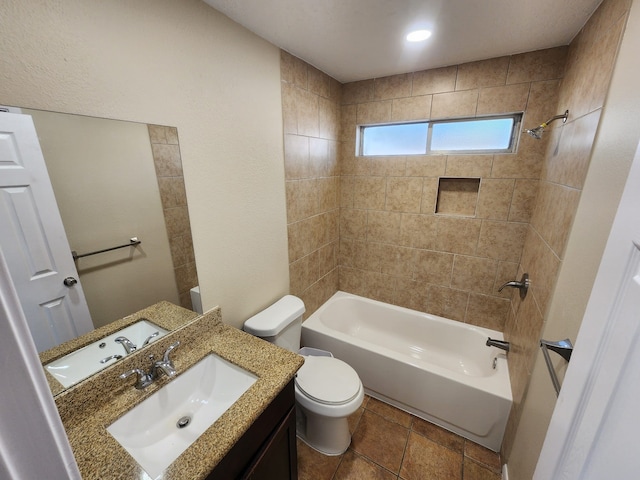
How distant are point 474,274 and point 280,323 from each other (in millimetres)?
1602

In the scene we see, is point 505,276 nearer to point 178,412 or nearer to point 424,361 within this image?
point 424,361

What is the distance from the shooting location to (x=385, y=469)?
1552 mm

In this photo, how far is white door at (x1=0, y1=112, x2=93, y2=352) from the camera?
28.8 inches

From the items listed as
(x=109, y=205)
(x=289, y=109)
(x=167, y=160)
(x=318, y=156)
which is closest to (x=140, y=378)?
(x=109, y=205)

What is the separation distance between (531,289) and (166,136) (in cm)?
202

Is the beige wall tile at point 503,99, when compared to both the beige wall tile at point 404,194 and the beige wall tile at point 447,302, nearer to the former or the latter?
the beige wall tile at point 404,194

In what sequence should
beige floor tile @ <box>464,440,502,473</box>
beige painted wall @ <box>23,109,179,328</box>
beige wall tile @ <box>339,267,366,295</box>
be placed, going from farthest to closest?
beige wall tile @ <box>339,267,366,295</box>, beige floor tile @ <box>464,440,502,473</box>, beige painted wall @ <box>23,109,179,328</box>

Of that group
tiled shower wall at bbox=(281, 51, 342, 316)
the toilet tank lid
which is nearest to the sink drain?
the toilet tank lid

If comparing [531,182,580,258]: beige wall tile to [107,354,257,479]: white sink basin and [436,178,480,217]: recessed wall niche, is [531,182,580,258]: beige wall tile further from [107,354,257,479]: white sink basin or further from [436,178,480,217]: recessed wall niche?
[107,354,257,479]: white sink basin

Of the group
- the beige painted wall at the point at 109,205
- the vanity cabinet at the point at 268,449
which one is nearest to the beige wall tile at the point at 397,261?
the vanity cabinet at the point at 268,449

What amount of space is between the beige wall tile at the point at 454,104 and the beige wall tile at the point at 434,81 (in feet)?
0.16

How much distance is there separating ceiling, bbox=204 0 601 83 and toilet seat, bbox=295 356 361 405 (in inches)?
77.2

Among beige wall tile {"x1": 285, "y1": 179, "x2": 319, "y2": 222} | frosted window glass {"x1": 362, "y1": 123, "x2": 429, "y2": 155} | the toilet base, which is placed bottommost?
the toilet base

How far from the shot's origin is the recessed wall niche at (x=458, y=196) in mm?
2066
